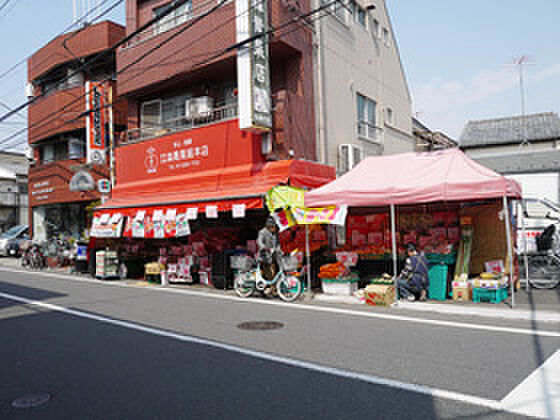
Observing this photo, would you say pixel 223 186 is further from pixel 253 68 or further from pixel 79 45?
pixel 79 45

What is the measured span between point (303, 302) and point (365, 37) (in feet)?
46.8

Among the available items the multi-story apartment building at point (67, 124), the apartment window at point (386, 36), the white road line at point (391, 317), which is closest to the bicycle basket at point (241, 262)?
the white road line at point (391, 317)

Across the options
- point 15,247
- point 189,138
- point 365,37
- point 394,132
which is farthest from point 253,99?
point 15,247

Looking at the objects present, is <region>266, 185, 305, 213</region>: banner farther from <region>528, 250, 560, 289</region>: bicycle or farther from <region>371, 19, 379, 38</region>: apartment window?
<region>371, 19, 379, 38</region>: apartment window

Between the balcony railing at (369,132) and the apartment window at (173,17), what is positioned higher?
the apartment window at (173,17)

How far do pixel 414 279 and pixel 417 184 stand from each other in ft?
7.51

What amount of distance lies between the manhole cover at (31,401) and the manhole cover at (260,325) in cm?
387

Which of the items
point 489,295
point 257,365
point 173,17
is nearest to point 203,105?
point 173,17

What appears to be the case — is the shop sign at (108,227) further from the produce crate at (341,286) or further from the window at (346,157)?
the produce crate at (341,286)

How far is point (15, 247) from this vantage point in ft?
99.1

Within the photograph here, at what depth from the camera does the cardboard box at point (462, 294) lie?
420 inches

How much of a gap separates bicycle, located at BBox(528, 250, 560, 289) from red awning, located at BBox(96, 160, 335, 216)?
6.70 meters

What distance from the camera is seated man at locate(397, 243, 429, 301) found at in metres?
10.8

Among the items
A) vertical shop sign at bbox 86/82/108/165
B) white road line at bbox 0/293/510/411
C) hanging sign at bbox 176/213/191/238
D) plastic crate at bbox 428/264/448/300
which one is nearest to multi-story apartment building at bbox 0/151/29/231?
vertical shop sign at bbox 86/82/108/165
